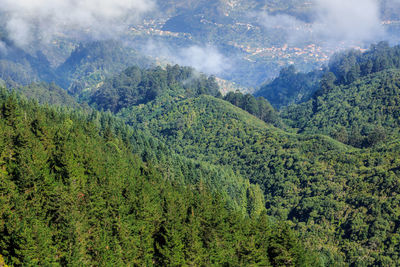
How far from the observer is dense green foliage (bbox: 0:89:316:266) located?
41094mm

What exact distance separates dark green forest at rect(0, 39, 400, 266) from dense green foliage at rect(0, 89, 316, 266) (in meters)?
0.17

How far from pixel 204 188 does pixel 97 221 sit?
4509 centimetres

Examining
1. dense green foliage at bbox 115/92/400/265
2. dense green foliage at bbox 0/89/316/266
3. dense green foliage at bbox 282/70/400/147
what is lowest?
dense green foliage at bbox 0/89/316/266

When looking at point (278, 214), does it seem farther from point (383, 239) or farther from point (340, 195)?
point (383, 239)

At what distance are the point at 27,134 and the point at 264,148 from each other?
346ft

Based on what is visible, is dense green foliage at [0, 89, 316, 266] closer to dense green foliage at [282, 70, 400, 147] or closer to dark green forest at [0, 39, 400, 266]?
dark green forest at [0, 39, 400, 266]

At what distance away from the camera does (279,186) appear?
419 feet

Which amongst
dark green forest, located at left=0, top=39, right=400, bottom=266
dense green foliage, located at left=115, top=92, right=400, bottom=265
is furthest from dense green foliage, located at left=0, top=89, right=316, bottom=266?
dense green foliage, located at left=115, top=92, right=400, bottom=265

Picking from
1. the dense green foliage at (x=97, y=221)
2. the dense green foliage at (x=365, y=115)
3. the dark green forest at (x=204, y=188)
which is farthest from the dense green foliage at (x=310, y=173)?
the dense green foliage at (x=97, y=221)

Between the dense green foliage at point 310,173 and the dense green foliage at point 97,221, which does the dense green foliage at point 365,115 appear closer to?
the dense green foliage at point 310,173

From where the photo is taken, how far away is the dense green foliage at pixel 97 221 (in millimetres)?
41094

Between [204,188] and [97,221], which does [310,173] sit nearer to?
[204,188]

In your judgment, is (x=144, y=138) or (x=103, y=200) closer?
(x=103, y=200)

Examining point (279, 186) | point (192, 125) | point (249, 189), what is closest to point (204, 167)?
point (249, 189)
